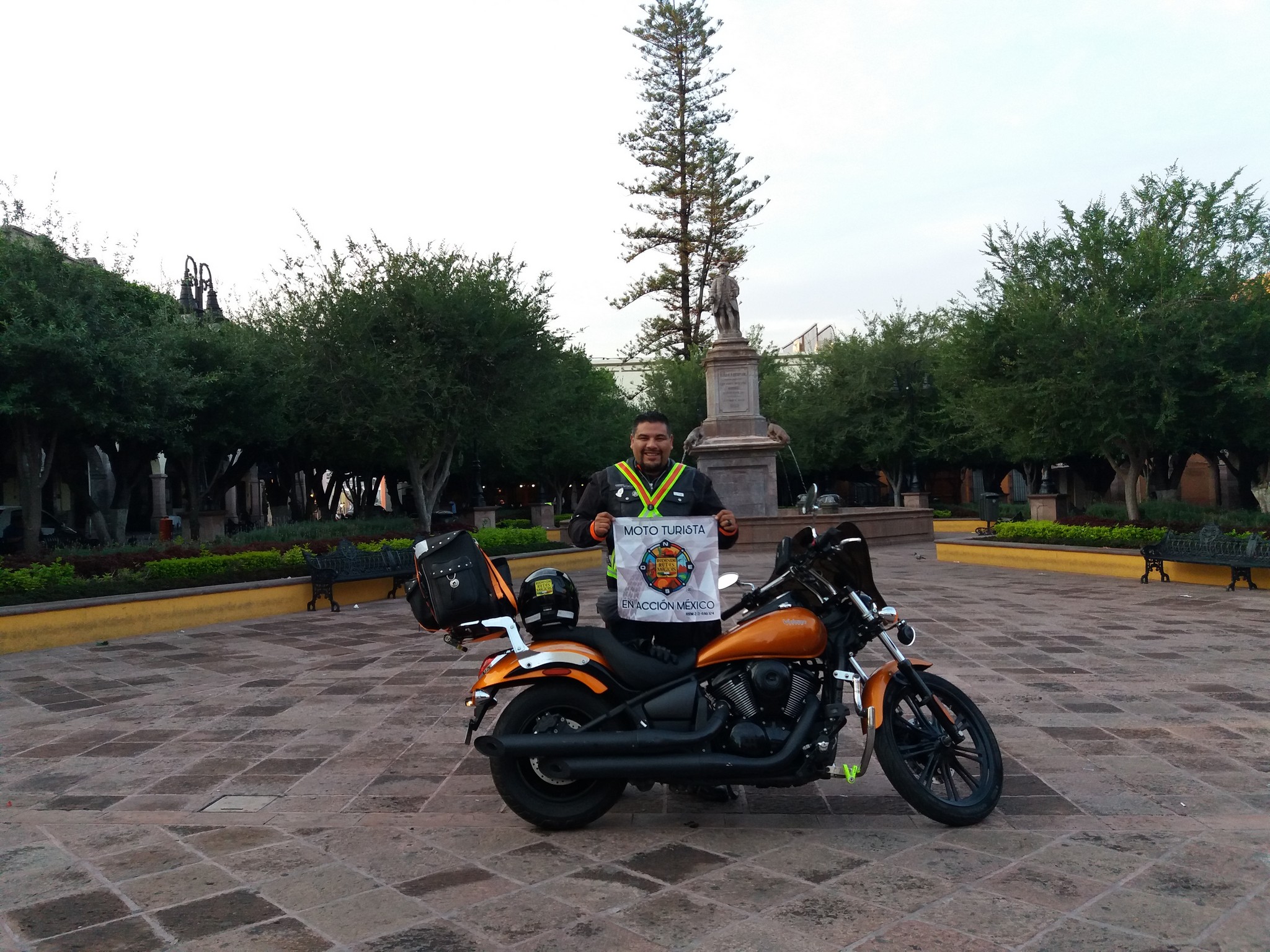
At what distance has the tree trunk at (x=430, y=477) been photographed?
19.2 meters

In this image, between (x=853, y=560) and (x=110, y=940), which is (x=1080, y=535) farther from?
(x=110, y=940)

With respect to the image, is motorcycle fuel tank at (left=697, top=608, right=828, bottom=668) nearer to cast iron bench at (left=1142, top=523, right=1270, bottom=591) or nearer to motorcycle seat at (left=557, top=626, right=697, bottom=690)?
motorcycle seat at (left=557, top=626, right=697, bottom=690)

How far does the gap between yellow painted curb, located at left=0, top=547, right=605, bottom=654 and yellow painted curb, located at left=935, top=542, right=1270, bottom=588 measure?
33.1ft

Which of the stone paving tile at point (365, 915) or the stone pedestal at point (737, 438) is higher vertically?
the stone pedestal at point (737, 438)

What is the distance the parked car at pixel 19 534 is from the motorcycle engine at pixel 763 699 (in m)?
18.8

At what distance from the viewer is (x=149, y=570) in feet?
38.6

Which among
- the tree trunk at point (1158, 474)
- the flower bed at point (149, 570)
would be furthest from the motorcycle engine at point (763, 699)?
the tree trunk at point (1158, 474)

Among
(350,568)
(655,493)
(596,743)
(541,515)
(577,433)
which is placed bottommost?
(596,743)

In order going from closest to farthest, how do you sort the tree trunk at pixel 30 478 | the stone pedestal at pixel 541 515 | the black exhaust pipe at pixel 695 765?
the black exhaust pipe at pixel 695 765 → the tree trunk at pixel 30 478 → the stone pedestal at pixel 541 515

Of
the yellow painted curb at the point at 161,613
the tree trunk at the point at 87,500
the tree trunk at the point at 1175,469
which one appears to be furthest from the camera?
the tree trunk at the point at 1175,469

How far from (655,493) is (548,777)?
4.41 ft

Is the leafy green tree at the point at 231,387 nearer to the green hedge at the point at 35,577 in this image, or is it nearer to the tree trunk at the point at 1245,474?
the green hedge at the point at 35,577

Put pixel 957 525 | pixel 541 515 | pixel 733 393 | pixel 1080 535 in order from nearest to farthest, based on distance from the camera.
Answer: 1. pixel 1080 535
2. pixel 733 393
3. pixel 541 515
4. pixel 957 525

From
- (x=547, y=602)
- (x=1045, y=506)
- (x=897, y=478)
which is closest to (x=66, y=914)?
(x=547, y=602)
